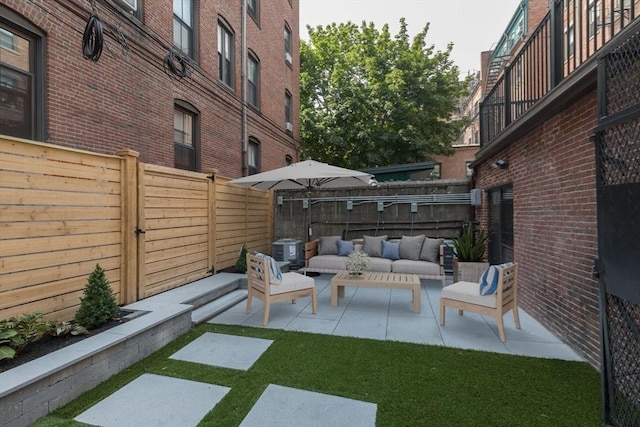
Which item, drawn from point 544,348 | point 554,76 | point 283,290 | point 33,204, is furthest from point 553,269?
point 33,204

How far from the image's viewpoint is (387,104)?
13672mm

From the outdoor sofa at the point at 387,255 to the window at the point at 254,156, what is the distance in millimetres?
4149

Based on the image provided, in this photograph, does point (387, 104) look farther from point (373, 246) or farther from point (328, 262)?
point (328, 262)

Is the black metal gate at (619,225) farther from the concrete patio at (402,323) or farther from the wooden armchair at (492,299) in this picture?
the wooden armchair at (492,299)

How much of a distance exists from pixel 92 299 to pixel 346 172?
14.0ft

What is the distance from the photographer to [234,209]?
267 inches

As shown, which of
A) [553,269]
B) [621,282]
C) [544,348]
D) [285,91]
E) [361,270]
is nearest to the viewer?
[621,282]

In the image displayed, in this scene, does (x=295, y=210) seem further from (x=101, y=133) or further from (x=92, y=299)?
(x=92, y=299)

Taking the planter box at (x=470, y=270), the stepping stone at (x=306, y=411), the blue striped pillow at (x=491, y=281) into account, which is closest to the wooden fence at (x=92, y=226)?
the stepping stone at (x=306, y=411)

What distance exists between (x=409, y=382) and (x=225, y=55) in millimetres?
8911

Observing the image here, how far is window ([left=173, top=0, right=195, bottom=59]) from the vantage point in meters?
6.82

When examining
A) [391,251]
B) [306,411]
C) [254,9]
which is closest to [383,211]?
[391,251]

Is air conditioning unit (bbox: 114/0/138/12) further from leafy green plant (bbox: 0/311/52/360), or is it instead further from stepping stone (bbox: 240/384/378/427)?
stepping stone (bbox: 240/384/378/427)

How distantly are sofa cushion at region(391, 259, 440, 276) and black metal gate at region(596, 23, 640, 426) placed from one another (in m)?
3.53
